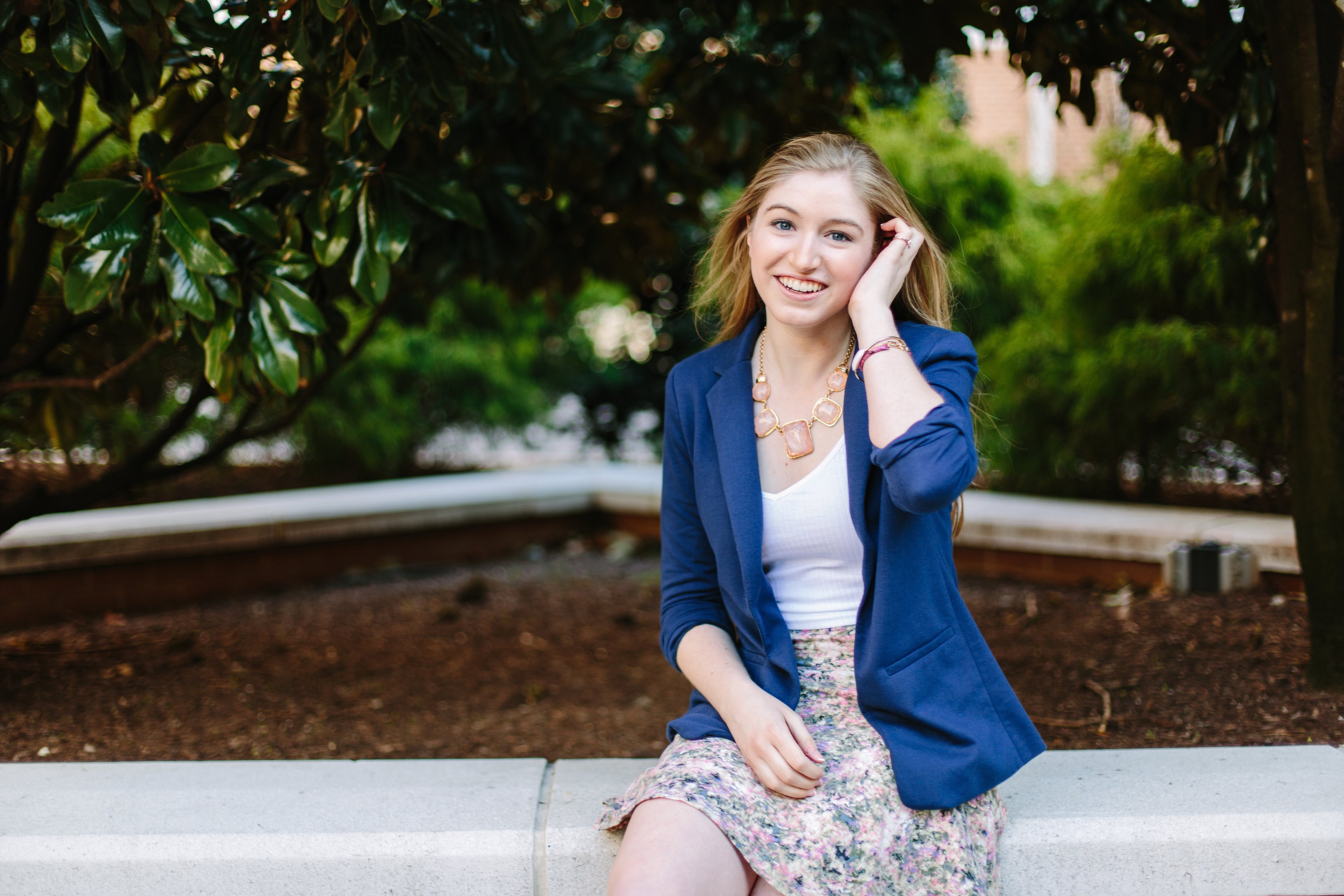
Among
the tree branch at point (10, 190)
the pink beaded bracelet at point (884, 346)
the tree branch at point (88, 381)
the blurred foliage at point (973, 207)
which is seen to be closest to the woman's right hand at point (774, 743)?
the pink beaded bracelet at point (884, 346)

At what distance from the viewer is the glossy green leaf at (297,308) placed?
2.14m

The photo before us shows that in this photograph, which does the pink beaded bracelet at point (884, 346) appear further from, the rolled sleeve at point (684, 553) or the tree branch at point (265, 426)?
the tree branch at point (265, 426)

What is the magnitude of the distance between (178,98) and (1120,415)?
12.3 feet

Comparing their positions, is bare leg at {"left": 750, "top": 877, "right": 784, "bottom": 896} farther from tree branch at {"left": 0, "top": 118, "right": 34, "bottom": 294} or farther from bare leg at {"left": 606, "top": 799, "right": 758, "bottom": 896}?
tree branch at {"left": 0, "top": 118, "right": 34, "bottom": 294}

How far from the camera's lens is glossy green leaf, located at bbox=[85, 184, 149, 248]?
2.00 metres

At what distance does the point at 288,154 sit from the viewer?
→ 2658 millimetres

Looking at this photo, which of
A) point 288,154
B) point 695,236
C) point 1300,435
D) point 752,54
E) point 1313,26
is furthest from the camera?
point 695,236

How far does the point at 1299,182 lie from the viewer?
7.85 feet

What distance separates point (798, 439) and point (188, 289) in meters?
1.22

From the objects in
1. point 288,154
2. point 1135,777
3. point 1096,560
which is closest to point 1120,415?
point 1096,560

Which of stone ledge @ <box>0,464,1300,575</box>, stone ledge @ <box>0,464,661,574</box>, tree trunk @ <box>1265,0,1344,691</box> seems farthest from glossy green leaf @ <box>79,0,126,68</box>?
tree trunk @ <box>1265,0,1344,691</box>

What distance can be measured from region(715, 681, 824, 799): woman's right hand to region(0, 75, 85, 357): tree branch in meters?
2.15

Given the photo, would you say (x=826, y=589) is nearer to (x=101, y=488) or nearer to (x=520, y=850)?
(x=520, y=850)

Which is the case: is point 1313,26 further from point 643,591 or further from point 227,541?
point 227,541
